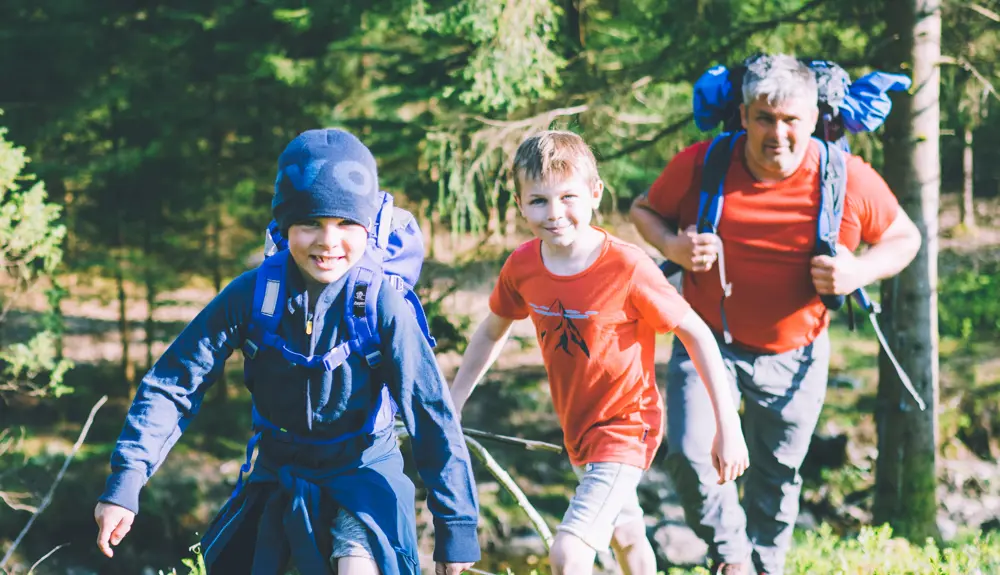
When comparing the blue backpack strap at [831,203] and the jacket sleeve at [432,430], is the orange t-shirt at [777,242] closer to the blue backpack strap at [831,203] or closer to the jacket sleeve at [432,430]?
the blue backpack strap at [831,203]

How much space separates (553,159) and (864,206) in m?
1.67

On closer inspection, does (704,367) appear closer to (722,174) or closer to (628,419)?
(628,419)

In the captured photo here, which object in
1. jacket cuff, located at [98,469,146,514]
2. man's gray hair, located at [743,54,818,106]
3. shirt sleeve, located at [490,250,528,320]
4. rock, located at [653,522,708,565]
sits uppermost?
man's gray hair, located at [743,54,818,106]

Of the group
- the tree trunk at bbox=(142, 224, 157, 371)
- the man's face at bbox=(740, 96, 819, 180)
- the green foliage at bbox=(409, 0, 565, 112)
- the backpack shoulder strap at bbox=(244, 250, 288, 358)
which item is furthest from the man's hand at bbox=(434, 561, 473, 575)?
the tree trunk at bbox=(142, 224, 157, 371)

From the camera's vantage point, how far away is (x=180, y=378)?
273 centimetres

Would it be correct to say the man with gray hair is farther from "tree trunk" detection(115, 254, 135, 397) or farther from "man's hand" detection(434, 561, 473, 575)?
"tree trunk" detection(115, 254, 135, 397)

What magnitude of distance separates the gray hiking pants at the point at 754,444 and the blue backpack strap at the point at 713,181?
1.83ft

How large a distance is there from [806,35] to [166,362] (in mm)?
8886

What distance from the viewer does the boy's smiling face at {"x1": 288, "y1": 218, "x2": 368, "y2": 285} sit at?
2674mm

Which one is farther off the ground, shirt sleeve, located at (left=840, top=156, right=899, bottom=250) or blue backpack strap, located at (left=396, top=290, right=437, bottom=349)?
shirt sleeve, located at (left=840, top=156, right=899, bottom=250)

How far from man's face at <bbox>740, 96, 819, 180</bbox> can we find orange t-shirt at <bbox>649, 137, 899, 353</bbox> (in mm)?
67

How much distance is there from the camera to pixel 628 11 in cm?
1201

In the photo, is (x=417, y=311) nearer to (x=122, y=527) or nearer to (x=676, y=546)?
(x=122, y=527)

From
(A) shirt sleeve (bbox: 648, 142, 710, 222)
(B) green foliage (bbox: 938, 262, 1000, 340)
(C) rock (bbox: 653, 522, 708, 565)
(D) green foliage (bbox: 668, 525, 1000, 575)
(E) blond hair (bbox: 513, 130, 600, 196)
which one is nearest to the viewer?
(E) blond hair (bbox: 513, 130, 600, 196)
